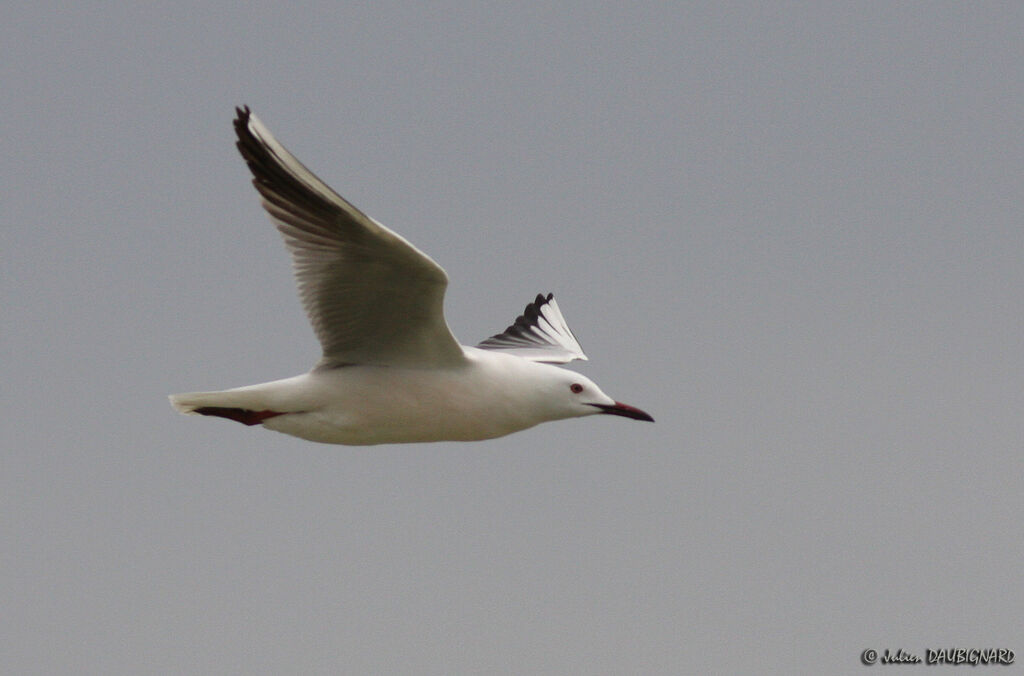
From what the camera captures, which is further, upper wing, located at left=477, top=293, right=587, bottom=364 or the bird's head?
upper wing, located at left=477, top=293, right=587, bottom=364

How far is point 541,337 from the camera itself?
558 inches

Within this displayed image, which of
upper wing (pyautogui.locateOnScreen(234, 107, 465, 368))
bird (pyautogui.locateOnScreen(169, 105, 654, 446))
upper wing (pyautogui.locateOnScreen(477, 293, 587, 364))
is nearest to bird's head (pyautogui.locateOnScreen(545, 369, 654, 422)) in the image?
bird (pyautogui.locateOnScreen(169, 105, 654, 446))

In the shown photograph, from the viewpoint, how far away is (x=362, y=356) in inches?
428

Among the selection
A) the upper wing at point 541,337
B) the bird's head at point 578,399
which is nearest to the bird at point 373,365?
the bird's head at point 578,399

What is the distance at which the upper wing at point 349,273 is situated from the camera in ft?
32.2

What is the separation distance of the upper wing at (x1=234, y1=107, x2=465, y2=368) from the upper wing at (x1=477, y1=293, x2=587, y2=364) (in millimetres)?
2513

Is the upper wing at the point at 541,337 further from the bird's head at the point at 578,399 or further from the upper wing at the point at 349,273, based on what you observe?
the upper wing at the point at 349,273

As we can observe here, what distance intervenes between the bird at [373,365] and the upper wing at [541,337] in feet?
A: 6.65

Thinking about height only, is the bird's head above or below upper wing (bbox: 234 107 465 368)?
below

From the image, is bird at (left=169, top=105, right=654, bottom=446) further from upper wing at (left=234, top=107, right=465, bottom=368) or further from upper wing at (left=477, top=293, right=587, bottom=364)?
upper wing at (left=477, top=293, right=587, bottom=364)

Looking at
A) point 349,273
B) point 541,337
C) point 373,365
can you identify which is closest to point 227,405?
point 373,365

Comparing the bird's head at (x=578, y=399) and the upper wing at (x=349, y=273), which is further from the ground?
the upper wing at (x=349, y=273)

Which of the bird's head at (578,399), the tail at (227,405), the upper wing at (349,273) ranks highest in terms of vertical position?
the upper wing at (349,273)

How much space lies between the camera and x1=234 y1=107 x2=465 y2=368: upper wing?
387 inches
